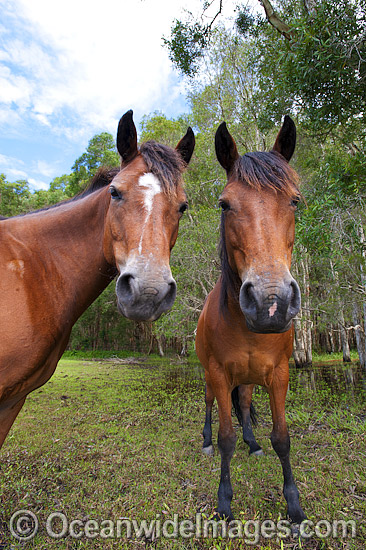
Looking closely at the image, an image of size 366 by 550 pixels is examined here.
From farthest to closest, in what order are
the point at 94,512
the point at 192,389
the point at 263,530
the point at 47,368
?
1. the point at 192,389
2. the point at 94,512
3. the point at 263,530
4. the point at 47,368

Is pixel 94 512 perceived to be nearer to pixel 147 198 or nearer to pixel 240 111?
pixel 147 198

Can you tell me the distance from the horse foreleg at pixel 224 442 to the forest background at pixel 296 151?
3086 mm

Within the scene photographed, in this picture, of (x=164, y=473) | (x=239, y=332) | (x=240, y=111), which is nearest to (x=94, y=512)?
(x=164, y=473)

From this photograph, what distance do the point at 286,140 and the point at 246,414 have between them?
374cm

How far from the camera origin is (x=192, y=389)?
28.9 ft

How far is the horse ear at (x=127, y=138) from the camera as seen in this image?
7.11 feet

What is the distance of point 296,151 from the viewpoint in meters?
12.7

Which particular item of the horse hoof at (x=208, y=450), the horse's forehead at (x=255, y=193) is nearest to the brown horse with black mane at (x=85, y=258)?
the horse's forehead at (x=255, y=193)

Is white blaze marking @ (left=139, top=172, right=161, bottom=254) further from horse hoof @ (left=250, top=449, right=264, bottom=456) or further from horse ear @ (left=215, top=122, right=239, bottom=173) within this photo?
horse hoof @ (left=250, top=449, right=264, bottom=456)

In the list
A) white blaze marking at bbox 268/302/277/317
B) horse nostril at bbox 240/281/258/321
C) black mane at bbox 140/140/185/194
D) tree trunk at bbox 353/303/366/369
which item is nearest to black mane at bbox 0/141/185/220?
black mane at bbox 140/140/185/194

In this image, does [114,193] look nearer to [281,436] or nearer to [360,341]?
[281,436]

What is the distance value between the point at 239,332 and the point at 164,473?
1957 mm

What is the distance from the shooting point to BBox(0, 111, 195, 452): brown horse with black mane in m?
1.71

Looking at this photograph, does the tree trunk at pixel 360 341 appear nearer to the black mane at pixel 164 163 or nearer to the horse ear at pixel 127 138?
the black mane at pixel 164 163
